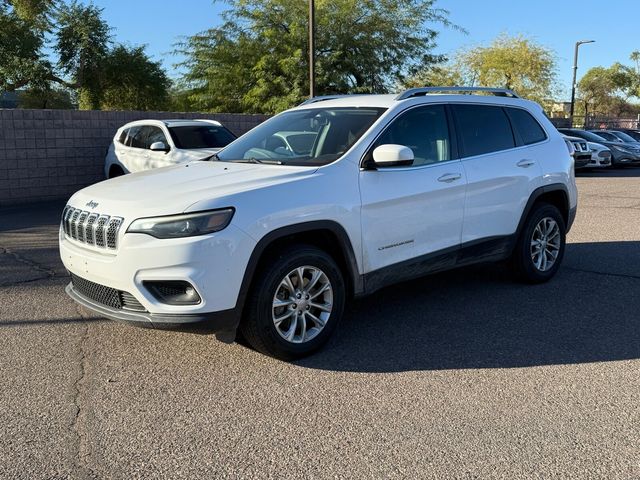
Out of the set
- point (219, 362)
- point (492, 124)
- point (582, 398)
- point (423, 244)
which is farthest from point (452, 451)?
point (492, 124)

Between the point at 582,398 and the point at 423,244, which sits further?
the point at 423,244

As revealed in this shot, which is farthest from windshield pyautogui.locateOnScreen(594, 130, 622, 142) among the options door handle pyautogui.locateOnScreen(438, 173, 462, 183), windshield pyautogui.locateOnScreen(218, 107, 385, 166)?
windshield pyautogui.locateOnScreen(218, 107, 385, 166)

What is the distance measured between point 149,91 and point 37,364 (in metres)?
25.3

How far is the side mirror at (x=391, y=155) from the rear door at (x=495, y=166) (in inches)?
39.9

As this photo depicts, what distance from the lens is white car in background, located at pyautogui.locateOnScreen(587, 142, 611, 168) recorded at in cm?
2120

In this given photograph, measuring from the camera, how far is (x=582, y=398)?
3.68 meters

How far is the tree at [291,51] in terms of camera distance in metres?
24.1

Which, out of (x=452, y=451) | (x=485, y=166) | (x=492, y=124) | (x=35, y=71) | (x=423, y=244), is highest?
(x=35, y=71)

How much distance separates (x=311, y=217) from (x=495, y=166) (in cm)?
221

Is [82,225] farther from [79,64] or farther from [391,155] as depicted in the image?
[79,64]

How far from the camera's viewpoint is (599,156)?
835 inches

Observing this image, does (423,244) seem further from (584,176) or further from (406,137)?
(584,176)

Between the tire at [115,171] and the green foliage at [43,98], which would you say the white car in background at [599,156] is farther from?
the green foliage at [43,98]

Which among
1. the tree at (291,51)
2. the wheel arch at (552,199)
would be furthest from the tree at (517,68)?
the wheel arch at (552,199)
